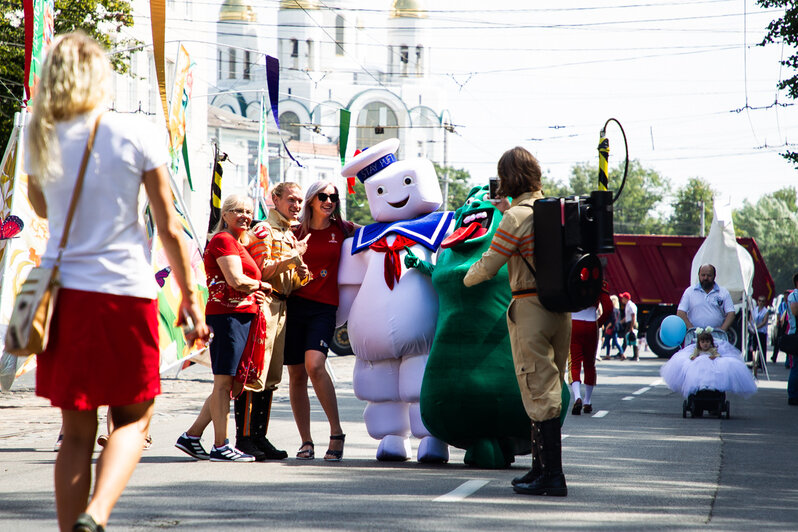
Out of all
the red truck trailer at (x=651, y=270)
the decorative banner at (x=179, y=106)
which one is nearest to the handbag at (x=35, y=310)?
the decorative banner at (x=179, y=106)

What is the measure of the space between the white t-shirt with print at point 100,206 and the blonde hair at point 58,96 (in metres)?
0.03

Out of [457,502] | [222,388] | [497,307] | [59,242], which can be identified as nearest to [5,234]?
[222,388]

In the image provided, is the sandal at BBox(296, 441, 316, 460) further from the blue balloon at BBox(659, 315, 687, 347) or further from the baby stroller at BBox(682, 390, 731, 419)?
the blue balloon at BBox(659, 315, 687, 347)

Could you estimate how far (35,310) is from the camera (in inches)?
150

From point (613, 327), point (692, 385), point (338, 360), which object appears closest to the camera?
point (692, 385)

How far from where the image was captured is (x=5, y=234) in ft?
35.6

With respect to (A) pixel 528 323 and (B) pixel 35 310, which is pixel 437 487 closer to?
(A) pixel 528 323

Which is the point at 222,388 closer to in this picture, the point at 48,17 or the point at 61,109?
the point at 61,109

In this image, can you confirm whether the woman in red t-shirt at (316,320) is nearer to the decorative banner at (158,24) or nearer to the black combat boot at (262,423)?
the black combat boot at (262,423)

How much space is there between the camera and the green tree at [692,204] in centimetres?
9588

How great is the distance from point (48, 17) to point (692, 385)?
7807 mm

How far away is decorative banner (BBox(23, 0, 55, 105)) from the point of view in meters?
10.6

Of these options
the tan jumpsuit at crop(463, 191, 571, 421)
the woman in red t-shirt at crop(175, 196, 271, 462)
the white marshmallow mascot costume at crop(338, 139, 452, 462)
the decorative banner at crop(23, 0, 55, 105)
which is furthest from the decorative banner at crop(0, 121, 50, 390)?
the tan jumpsuit at crop(463, 191, 571, 421)

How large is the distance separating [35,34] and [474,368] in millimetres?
6147
